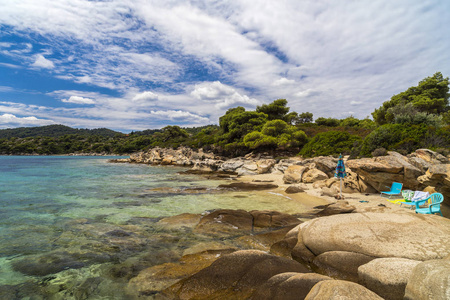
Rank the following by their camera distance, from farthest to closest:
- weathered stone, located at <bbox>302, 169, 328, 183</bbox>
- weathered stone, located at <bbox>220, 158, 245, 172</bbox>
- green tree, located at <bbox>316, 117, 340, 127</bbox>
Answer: green tree, located at <bbox>316, 117, 340, 127</bbox> → weathered stone, located at <bbox>220, 158, 245, 172</bbox> → weathered stone, located at <bbox>302, 169, 328, 183</bbox>

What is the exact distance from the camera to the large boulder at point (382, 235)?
13.6ft

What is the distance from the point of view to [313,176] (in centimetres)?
1727

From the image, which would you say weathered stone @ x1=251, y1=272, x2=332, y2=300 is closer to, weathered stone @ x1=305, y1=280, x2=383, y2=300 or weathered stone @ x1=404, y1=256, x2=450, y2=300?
weathered stone @ x1=305, y1=280, x2=383, y2=300

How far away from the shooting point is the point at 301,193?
1431cm

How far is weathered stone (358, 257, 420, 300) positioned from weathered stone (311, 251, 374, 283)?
0.42 metres

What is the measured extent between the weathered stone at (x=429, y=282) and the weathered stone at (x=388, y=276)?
287 millimetres

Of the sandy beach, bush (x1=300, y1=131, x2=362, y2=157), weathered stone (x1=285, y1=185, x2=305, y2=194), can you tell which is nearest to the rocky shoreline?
the sandy beach

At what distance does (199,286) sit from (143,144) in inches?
4188

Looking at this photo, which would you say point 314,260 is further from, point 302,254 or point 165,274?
point 165,274

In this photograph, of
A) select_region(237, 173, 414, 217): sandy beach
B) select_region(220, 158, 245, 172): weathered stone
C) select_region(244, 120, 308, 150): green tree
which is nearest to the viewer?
select_region(237, 173, 414, 217): sandy beach

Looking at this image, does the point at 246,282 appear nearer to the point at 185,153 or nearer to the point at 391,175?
the point at 391,175

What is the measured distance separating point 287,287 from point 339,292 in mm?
841

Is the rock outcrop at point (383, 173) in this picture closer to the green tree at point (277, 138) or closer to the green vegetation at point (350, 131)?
the green vegetation at point (350, 131)

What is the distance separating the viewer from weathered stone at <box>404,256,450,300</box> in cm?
259
